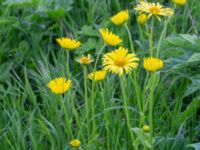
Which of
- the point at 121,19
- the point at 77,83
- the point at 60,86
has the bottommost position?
the point at 77,83

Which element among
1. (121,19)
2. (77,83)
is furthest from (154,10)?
(77,83)

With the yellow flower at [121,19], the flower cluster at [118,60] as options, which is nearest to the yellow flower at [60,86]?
the flower cluster at [118,60]

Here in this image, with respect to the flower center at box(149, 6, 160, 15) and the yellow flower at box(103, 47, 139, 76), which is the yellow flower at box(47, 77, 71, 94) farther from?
the flower center at box(149, 6, 160, 15)

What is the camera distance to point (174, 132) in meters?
1.80

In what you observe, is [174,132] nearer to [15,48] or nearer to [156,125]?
[156,125]

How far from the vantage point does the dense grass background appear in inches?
70.1

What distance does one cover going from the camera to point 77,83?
6.93 feet

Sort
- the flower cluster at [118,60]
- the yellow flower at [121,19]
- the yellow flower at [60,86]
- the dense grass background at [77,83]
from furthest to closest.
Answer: the dense grass background at [77,83] → the yellow flower at [121,19] → the yellow flower at [60,86] → the flower cluster at [118,60]

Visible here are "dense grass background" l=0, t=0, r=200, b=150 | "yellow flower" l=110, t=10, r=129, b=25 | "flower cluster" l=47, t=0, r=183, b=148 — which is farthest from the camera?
"dense grass background" l=0, t=0, r=200, b=150

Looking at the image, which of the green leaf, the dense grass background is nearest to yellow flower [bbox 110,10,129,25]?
the dense grass background

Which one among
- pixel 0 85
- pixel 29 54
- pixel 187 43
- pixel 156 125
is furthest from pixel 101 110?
pixel 29 54

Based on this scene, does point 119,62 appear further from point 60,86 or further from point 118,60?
point 60,86

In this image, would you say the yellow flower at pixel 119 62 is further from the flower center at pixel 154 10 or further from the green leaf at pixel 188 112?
the green leaf at pixel 188 112

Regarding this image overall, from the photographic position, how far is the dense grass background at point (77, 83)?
5.84ft
